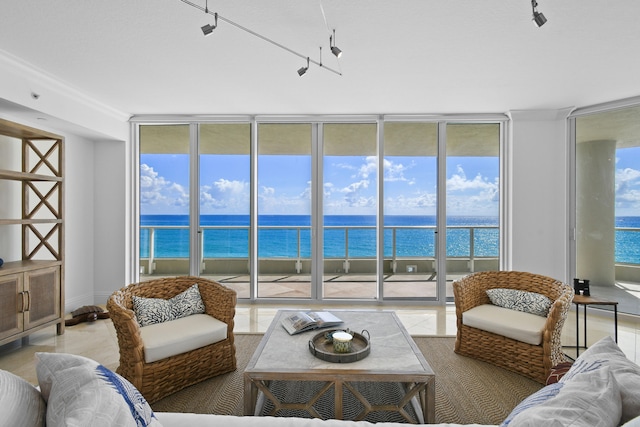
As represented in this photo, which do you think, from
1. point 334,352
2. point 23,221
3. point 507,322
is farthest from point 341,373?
point 23,221

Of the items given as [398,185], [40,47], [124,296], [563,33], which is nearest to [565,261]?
[398,185]

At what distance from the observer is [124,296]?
8.42ft

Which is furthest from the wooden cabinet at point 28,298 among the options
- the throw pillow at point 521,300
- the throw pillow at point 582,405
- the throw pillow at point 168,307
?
the throw pillow at point 521,300

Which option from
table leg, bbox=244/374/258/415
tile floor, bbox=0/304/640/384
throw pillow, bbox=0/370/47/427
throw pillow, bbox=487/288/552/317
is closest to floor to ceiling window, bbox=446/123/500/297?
tile floor, bbox=0/304/640/384

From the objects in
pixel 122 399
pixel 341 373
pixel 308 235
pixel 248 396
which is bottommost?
pixel 248 396

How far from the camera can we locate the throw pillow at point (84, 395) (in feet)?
2.95

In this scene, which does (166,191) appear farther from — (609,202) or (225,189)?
(609,202)

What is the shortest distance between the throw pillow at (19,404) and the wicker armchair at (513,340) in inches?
112

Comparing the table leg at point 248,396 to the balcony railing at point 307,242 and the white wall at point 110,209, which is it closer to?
the balcony railing at point 307,242

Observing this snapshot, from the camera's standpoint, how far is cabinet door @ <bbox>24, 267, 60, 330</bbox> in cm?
317

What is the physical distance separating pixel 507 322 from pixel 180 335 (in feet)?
8.23

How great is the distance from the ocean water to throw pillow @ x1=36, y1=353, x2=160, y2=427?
149 inches

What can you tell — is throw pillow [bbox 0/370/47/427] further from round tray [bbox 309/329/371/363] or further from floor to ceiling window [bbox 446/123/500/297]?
floor to ceiling window [bbox 446/123/500/297]

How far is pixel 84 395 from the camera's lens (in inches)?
37.1
